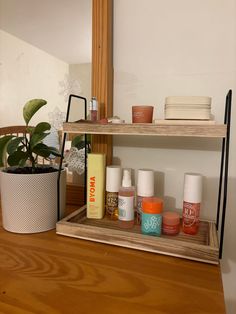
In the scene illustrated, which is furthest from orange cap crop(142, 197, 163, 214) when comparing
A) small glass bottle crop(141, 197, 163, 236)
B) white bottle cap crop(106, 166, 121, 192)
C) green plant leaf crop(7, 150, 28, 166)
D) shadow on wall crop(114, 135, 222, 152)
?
green plant leaf crop(7, 150, 28, 166)

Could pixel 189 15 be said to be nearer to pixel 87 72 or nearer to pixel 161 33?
pixel 161 33

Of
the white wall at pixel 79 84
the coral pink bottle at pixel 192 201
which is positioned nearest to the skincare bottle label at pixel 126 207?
the coral pink bottle at pixel 192 201

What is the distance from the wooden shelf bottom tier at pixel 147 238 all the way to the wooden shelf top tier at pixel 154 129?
227mm

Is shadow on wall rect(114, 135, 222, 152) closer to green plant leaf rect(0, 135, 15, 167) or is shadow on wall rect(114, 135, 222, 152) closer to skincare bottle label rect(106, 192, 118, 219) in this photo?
skincare bottle label rect(106, 192, 118, 219)

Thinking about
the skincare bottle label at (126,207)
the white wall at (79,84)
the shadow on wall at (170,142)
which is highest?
the white wall at (79,84)

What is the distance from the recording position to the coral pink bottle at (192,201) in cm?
60

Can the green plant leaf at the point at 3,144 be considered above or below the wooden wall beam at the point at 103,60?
below

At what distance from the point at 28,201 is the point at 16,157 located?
118 mm

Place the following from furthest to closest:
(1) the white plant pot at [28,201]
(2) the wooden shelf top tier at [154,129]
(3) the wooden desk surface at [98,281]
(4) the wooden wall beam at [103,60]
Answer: (4) the wooden wall beam at [103,60] < (1) the white plant pot at [28,201] < (2) the wooden shelf top tier at [154,129] < (3) the wooden desk surface at [98,281]

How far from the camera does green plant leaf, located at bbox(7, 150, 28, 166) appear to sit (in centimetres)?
64

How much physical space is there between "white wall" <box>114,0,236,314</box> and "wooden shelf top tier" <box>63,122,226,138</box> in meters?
0.20

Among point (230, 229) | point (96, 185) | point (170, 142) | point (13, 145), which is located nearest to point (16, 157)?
point (13, 145)

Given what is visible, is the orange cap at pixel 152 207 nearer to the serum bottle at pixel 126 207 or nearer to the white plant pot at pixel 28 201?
the serum bottle at pixel 126 207

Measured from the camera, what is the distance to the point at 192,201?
60 centimetres
